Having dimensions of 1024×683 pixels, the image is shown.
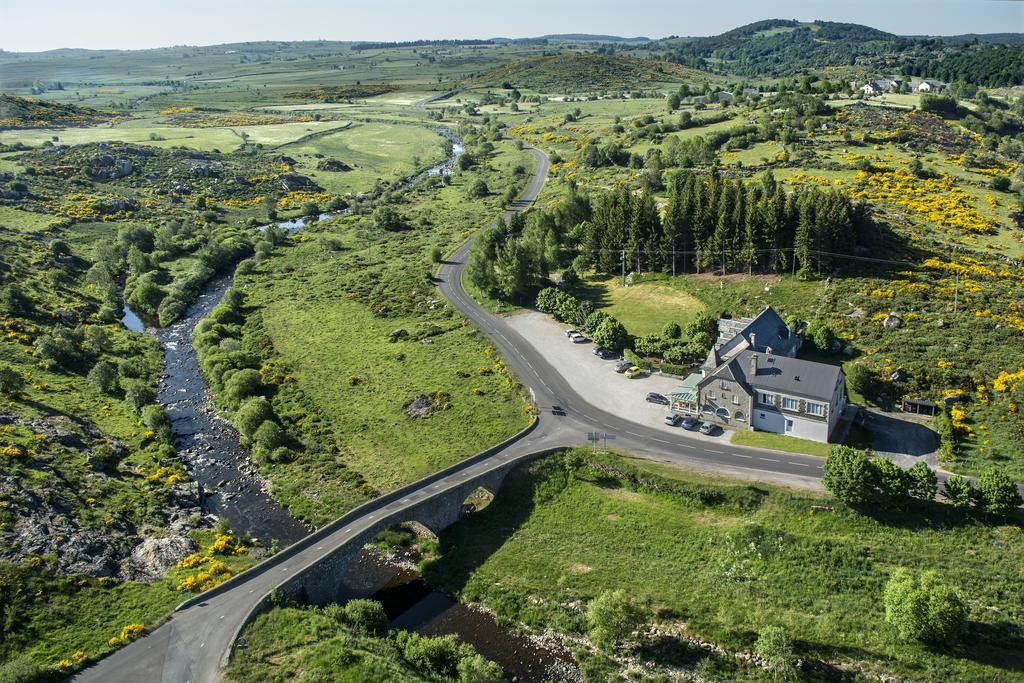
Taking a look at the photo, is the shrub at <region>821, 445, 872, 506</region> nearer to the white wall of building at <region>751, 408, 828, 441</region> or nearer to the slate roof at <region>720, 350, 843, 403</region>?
the white wall of building at <region>751, 408, 828, 441</region>

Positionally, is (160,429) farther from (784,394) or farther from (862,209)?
(862,209)

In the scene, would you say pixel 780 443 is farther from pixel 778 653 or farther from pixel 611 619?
pixel 611 619

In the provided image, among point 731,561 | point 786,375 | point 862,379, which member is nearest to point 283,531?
point 731,561

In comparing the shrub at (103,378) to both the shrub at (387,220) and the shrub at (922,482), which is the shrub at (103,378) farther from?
the shrub at (922,482)

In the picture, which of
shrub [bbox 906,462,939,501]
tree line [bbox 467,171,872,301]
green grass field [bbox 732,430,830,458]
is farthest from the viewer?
tree line [bbox 467,171,872,301]

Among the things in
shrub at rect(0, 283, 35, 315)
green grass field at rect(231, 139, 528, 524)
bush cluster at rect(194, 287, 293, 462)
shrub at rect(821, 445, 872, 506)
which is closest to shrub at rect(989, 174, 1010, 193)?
green grass field at rect(231, 139, 528, 524)
